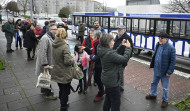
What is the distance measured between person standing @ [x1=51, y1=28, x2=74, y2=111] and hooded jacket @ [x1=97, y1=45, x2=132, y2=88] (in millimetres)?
763

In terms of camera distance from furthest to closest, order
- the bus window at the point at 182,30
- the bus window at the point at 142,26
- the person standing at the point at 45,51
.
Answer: the bus window at the point at 142,26 < the bus window at the point at 182,30 < the person standing at the point at 45,51

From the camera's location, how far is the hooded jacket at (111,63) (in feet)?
9.83

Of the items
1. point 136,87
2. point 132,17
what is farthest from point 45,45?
point 132,17

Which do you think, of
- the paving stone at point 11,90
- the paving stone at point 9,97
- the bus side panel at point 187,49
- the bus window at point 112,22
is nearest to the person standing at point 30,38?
the paving stone at point 11,90

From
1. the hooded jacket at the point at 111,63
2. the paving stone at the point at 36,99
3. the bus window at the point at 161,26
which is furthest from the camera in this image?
the bus window at the point at 161,26

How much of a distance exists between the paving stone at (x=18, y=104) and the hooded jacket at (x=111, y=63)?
2290 mm

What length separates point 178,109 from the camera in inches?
167

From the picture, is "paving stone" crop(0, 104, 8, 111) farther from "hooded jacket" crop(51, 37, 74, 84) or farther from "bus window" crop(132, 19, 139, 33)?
"bus window" crop(132, 19, 139, 33)

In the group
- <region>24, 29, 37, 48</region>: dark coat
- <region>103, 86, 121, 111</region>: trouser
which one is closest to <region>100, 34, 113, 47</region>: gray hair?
<region>103, 86, 121, 111</region>: trouser

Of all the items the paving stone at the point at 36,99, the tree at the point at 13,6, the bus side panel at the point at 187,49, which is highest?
the tree at the point at 13,6

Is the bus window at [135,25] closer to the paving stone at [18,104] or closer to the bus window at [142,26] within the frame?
the bus window at [142,26]

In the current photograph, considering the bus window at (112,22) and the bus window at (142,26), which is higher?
the bus window at (112,22)

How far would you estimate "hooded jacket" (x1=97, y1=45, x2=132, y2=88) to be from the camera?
3.00 metres

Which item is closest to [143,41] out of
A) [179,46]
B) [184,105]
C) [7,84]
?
[179,46]
